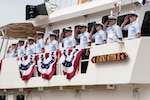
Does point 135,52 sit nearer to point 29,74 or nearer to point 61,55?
point 61,55

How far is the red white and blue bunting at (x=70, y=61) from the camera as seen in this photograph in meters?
11.2

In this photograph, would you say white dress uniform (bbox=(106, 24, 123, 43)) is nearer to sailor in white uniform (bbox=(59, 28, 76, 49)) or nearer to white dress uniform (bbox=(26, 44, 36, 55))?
sailor in white uniform (bbox=(59, 28, 76, 49))

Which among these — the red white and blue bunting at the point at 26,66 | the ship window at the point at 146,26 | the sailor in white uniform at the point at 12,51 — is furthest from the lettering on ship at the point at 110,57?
the sailor in white uniform at the point at 12,51

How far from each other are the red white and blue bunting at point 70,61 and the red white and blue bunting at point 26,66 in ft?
5.72

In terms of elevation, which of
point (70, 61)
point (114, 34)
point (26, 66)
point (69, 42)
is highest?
point (114, 34)

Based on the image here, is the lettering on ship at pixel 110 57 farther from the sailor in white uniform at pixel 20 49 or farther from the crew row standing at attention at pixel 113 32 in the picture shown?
the sailor in white uniform at pixel 20 49

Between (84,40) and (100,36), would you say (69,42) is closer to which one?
(84,40)

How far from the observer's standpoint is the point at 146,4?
11.0m

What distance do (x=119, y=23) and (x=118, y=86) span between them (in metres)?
2.12

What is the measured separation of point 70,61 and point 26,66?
240 cm

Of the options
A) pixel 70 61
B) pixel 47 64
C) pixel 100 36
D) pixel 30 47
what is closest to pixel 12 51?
pixel 30 47

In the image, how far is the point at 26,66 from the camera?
43.7 feet

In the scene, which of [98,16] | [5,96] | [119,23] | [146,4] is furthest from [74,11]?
[5,96]

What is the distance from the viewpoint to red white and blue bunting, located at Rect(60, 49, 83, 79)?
11.2m
